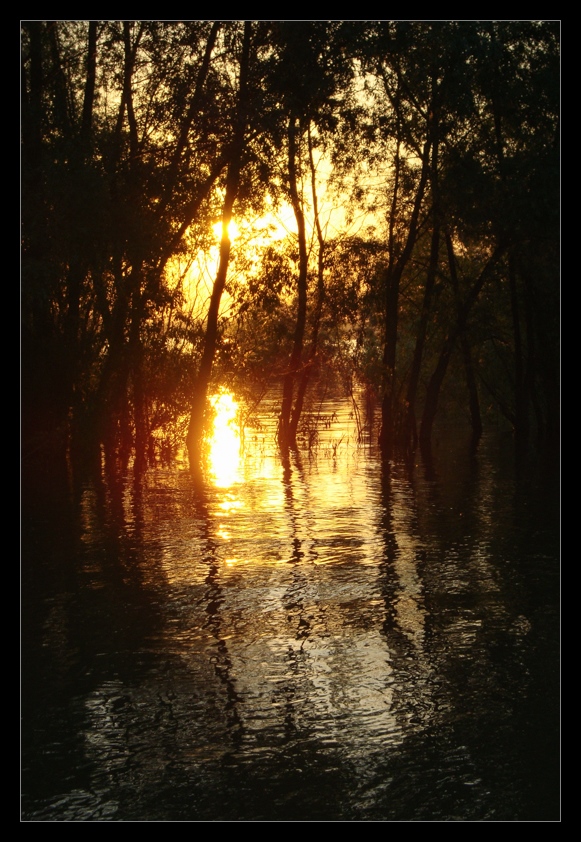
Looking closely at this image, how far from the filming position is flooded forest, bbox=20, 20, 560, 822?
23.7 feet

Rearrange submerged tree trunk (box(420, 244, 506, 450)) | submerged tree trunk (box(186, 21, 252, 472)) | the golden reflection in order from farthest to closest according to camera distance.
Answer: submerged tree trunk (box(420, 244, 506, 450)) → submerged tree trunk (box(186, 21, 252, 472)) → the golden reflection

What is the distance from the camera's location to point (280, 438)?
3716 cm

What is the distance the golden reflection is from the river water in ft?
15.9

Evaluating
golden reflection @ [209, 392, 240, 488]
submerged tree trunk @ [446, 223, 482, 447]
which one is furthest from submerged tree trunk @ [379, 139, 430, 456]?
golden reflection @ [209, 392, 240, 488]

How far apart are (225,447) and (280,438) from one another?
3048 millimetres

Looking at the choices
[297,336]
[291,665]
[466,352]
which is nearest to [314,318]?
[297,336]

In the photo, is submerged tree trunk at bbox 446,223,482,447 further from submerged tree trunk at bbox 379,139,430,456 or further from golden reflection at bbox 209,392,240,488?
golden reflection at bbox 209,392,240,488

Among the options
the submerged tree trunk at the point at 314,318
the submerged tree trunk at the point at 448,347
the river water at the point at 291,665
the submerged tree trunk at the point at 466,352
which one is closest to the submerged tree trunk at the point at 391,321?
the submerged tree trunk at the point at 448,347

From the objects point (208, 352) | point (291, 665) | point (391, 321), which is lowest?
point (291, 665)

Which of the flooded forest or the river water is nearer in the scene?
the river water

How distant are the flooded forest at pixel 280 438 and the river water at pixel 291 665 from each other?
36 mm

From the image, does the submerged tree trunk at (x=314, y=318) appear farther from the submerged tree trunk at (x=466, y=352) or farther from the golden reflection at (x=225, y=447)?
the submerged tree trunk at (x=466, y=352)

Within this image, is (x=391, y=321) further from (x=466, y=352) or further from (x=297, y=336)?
(x=466, y=352)
